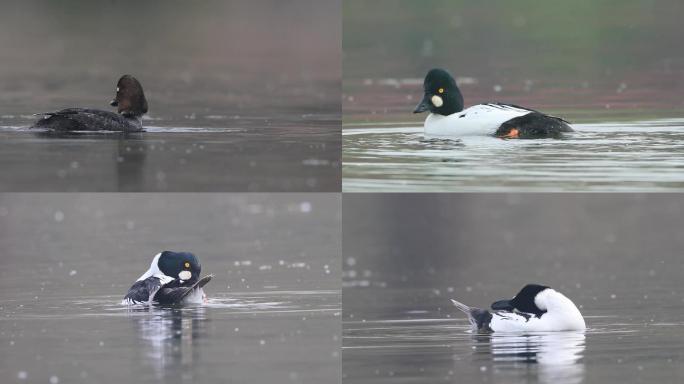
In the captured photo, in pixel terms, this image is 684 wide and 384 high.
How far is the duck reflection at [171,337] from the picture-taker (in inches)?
431

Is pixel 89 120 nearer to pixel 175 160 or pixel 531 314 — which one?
pixel 175 160

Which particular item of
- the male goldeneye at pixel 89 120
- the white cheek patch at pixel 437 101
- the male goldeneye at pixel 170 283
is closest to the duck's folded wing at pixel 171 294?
the male goldeneye at pixel 170 283

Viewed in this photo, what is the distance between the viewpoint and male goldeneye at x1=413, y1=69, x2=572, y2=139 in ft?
45.5

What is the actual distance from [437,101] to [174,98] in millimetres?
3907

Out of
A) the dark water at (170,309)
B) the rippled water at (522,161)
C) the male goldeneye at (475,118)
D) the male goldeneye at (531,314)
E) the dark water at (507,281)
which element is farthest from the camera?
the male goldeneye at (475,118)

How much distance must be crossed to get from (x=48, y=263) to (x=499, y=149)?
5.16 m

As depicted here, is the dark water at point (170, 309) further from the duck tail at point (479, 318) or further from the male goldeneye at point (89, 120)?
the male goldeneye at point (89, 120)

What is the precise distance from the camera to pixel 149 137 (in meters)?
14.3

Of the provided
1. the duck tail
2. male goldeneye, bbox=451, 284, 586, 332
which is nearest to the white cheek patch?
male goldeneye, bbox=451, 284, 586, 332

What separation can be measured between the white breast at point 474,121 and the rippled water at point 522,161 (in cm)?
10

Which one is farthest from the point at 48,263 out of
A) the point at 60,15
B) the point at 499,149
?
the point at 60,15

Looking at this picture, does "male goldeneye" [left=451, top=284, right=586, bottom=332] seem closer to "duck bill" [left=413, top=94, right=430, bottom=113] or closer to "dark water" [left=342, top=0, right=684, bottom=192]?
"dark water" [left=342, top=0, right=684, bottom=192]

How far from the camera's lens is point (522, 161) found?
13.1 metres

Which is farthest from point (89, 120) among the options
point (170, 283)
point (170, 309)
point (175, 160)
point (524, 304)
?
point (524, 304)
